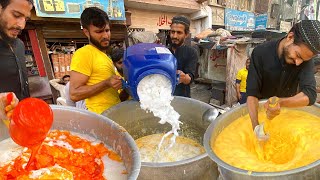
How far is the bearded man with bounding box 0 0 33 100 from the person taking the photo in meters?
1.50

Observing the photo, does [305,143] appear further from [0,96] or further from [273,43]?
[0,96]

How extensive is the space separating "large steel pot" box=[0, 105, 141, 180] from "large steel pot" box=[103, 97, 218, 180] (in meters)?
Answer: 0.30

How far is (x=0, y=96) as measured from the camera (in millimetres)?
865

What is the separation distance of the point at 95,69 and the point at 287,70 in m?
1.36

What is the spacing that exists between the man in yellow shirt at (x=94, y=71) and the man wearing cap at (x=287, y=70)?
37.2 inches

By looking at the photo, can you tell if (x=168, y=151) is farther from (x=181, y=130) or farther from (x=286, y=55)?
(x=286, y=55)

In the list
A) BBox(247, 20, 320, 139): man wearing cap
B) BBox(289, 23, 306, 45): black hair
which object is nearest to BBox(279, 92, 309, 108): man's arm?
BBox(247, 20, 320, 139): man wearing cap

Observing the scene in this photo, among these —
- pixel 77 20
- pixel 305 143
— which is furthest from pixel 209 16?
pixel 305 143

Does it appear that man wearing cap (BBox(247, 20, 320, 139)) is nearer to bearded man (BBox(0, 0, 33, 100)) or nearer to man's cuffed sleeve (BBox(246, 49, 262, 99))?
man's cuffed sleeve (BBox(246, 49, 262, 99))

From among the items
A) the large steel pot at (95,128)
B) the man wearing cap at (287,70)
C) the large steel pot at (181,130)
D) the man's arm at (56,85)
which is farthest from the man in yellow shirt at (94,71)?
the man's arm at (56,85)

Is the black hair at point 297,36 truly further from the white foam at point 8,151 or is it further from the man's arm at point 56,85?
the man's arm at point 56,85

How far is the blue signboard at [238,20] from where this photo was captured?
10672 mm

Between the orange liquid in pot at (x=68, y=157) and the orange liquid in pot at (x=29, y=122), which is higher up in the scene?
the orange liquid in pot at (x=29, y=122)

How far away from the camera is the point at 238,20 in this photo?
37.6 feet
